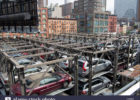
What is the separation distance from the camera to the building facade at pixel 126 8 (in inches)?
7097

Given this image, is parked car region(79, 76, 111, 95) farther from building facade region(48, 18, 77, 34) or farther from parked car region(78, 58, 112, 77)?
building facade region(48, 18, 77, 34)

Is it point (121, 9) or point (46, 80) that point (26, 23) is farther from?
point (121, 9)

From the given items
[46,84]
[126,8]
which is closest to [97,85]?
[46,84]

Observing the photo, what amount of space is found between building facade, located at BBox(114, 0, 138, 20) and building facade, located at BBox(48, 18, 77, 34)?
13914 centimetres

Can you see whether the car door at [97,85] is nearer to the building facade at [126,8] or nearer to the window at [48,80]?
the window at [48,80]

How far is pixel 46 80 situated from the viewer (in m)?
7.38

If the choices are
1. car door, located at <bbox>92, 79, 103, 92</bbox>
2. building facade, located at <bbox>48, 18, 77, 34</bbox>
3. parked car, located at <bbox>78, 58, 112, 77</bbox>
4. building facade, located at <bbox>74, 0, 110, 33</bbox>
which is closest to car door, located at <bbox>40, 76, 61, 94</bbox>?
parked car, located at <bbox>78, 58, 112, 77</bbox>

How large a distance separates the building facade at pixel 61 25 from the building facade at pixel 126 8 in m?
139

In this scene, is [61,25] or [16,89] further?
[61,25]

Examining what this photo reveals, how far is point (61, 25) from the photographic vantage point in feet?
220

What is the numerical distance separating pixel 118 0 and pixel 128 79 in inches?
8188

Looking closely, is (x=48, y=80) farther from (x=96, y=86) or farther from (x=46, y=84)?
(x=96, y=86)

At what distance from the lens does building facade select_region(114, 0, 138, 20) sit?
180m

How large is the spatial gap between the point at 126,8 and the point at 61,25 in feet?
520
